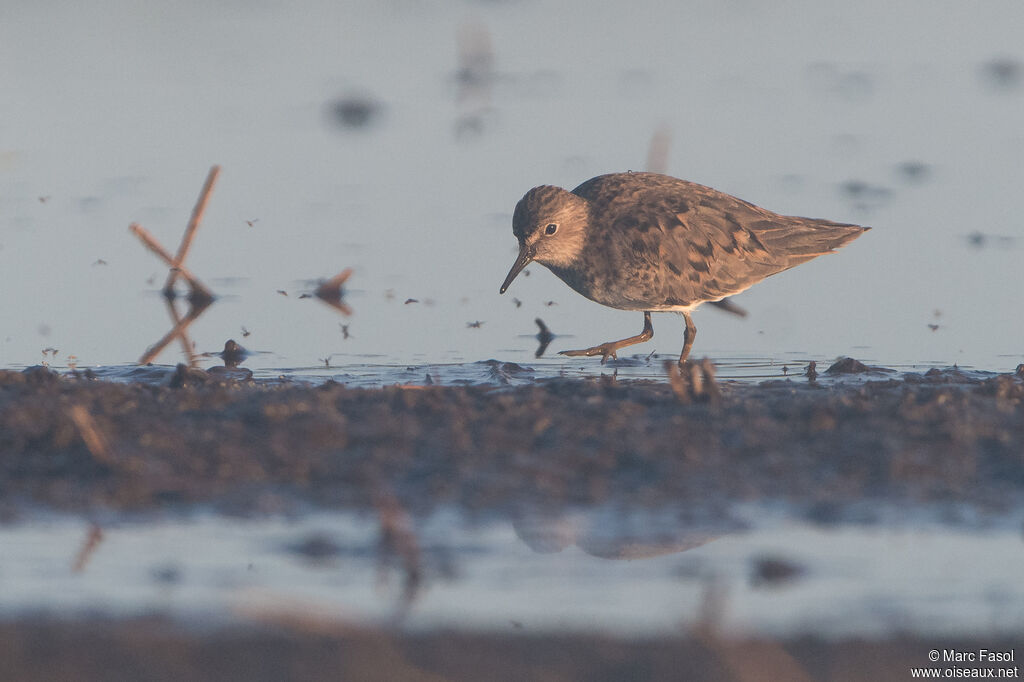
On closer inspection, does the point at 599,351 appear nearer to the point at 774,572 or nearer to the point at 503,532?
the point at 503,532

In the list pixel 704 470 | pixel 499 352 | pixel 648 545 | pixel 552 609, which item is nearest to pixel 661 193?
pixel 499 352

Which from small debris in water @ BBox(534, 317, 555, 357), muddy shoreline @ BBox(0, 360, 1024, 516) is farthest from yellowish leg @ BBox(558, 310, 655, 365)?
muddy shoreline @ BBox(0, 360, 1024, 516)

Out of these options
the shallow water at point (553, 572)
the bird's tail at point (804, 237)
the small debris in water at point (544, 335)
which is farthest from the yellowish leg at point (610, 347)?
the shallow water at point (553, 572)

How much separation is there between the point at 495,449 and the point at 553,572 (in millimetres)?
1431

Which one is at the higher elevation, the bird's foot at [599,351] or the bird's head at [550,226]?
the bird's head at [550,226]

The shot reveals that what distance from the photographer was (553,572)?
211 inches

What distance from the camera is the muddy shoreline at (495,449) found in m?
6.20

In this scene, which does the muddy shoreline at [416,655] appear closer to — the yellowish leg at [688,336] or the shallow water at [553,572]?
the shallow water at [553,572]

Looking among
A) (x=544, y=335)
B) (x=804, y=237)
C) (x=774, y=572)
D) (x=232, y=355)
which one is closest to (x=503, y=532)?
(x=774, y=572)

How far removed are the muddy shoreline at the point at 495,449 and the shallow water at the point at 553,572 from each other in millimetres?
248

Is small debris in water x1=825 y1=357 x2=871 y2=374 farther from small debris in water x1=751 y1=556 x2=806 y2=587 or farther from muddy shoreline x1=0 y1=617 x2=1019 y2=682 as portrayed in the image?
muddy shoreline x1=0 y1=617 x2=1019 y2=682

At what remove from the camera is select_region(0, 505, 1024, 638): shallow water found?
4910 mm

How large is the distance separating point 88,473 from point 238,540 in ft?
3.59

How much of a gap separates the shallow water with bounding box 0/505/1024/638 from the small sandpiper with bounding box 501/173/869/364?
452cm
